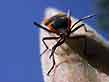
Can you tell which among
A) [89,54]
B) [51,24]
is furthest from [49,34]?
[89,54]

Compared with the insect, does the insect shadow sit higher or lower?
lower

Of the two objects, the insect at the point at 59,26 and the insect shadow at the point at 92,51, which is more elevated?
the insect at the point at 59,26

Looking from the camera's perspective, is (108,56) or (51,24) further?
(51,24)

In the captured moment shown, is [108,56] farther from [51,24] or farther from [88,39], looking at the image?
[51,24]

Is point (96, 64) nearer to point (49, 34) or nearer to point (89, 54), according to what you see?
point (89, 54)

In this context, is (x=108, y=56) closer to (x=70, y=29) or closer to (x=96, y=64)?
(x=96, y=64)

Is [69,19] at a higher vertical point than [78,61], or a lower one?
higher

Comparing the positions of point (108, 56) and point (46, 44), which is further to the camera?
point (46, 44)

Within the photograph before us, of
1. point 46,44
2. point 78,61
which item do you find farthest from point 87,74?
point 46,44

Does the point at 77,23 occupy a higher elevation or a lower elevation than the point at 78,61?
higher
